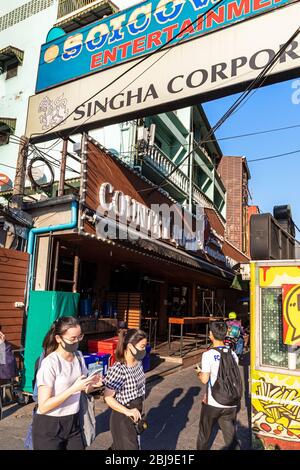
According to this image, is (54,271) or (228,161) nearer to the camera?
(54,271)

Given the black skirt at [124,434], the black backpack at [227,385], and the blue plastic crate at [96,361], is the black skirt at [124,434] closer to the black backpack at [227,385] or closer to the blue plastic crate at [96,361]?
the black backpack at [227,385]

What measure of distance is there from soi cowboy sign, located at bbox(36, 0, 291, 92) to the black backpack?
21.0ft

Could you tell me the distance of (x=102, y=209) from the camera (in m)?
8.45

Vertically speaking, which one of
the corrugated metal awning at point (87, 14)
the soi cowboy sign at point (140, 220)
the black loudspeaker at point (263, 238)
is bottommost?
the black loudspeaker at point (263, 238)

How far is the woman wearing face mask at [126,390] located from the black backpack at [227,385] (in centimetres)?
101

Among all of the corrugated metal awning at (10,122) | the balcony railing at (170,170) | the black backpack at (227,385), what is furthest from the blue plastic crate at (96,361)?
the corrugated metal awning at (10,122)

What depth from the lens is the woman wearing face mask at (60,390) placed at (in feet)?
9.68

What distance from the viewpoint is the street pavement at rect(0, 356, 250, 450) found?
520 cm

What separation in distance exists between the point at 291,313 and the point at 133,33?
7668mm

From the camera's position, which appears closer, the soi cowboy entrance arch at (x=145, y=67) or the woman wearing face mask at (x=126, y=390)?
the woman wearing face mask at (x=126, y=390)
